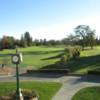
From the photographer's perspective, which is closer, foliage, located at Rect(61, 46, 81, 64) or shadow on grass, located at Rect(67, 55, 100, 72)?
shadow on grass, located at Rect(67, 55, 100, 72)

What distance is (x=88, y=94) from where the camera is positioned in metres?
19.3

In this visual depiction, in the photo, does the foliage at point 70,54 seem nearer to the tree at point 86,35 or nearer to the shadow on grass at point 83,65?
the shadow on grass at point 83,65

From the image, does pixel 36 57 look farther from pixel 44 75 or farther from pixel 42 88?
pixel 42 88

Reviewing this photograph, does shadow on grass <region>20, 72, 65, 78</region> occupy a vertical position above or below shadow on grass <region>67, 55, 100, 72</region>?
below

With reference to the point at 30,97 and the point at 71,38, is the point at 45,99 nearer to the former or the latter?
the point at 30,97

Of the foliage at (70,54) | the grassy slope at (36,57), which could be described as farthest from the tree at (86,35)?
the foliage at (70,54)

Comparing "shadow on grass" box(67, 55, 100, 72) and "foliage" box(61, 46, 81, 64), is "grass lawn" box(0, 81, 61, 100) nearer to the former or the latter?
"shadow on grass" box(67, 55, 100, 72)

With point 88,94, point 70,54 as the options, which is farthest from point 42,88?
point 70,54

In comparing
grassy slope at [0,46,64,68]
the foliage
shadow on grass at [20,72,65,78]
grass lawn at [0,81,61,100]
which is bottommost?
grass lawn at [0,81,61,100]

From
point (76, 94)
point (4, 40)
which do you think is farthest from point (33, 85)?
point (4, 40)

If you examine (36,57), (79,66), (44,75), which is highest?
(79,66)

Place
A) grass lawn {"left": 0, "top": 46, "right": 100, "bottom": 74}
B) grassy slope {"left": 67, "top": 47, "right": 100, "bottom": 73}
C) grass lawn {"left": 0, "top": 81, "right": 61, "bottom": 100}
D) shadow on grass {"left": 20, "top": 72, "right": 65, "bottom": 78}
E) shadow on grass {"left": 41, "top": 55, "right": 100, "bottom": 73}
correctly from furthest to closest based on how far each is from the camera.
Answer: grass lawn {"left": 0, "top": 46, "right": 100, "bottom": 74} → shadow on grass {"left": 41, "top": 55, "right": 100, "bottom": 73} → grassy slope {"left": 67, "top": 47, "right": 100, "bottom": 73} → shadow on grass {"left": 20, "top": 72, "right": 65, "bottom": 78} → grass lawn {"left": 0, "top": 81, "right": 61, "bottom": 100}

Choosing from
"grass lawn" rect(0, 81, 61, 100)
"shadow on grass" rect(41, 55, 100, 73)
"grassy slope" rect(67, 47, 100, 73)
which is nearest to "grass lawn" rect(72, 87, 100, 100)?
"grass lawn" rect(0, 81, 61, 100)

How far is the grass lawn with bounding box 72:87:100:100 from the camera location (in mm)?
18589
